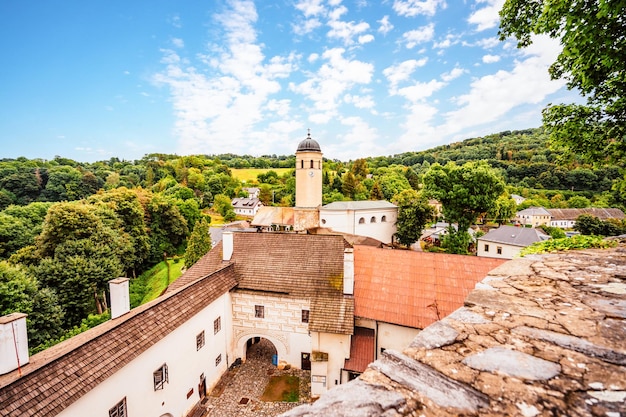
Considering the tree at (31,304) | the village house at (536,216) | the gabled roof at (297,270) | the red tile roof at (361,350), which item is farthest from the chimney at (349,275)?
the village house at (536,216)

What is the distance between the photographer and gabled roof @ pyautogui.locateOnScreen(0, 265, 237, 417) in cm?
624

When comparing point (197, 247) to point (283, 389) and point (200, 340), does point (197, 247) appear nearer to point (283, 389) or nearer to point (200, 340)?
point (200, 340)

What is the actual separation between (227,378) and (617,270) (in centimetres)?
1473

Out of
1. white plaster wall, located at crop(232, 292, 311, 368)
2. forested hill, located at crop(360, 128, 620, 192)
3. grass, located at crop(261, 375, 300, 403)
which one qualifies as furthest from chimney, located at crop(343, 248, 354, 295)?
forested hill, located at crop(360, 128, 620, 192)

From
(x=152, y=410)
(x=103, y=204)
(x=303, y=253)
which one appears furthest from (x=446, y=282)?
(x=103, y=204)

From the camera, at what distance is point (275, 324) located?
46.8 feet

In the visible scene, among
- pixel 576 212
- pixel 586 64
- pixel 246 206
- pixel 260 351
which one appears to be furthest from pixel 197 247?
pixel 576 212

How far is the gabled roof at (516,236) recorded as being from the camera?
1137 inches

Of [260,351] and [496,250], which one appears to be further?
[496,250]

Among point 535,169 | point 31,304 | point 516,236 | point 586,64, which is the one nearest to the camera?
point 586,64

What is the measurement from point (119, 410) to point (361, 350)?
8.88 meters

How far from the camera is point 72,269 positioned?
21.1 m

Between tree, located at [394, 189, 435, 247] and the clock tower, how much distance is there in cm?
1096

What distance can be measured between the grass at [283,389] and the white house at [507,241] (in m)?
25.2
